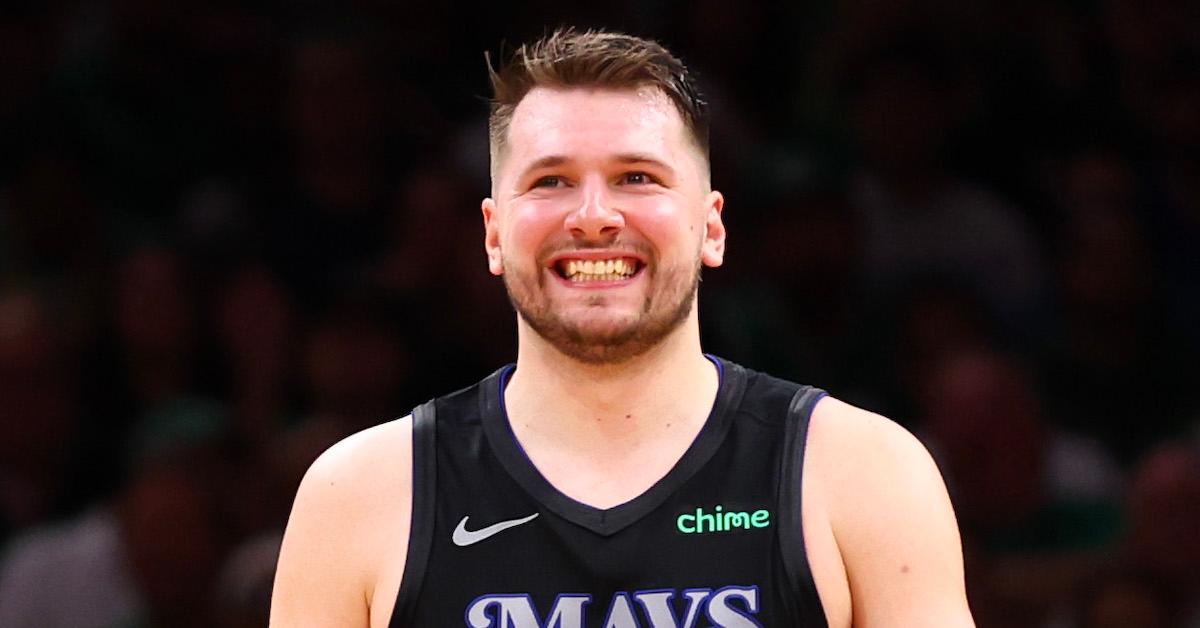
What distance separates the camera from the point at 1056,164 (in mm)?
6035

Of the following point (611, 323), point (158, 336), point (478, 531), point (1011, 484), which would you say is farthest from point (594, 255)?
point (158, 336)

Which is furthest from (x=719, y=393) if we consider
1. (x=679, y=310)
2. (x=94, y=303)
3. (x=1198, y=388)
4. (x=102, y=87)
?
(x=102, y=87)

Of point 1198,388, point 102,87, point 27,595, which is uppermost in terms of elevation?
point 102,87

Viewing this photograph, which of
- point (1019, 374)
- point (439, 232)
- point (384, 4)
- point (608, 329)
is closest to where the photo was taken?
point (608, 329)

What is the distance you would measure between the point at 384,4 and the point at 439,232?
1.01 meters

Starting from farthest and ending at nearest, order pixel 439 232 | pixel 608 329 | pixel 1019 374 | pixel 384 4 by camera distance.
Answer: pixel 384 4
pixel 439 232
pixel 1019 374
pixel 608 329

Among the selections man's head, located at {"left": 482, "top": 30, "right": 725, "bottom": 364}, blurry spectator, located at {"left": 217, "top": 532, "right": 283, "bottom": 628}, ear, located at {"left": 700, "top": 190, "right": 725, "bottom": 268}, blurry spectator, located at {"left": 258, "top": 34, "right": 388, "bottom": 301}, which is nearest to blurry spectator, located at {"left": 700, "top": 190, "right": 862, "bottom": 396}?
blurry spectator, located at {"left": 258, "top": 34, "right": 388, "bottom": 301}

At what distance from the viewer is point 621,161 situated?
3.01 m

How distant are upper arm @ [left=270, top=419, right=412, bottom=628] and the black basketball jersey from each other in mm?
45

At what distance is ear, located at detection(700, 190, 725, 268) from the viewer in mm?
3152

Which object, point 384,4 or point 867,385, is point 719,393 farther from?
point 384,4

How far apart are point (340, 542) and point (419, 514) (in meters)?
0.13

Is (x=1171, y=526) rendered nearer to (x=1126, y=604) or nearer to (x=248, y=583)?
(x=1126, y=604)

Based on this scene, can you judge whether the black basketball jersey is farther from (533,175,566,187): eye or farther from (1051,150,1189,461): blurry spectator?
(1051,150,1189,461): blurry spectator
